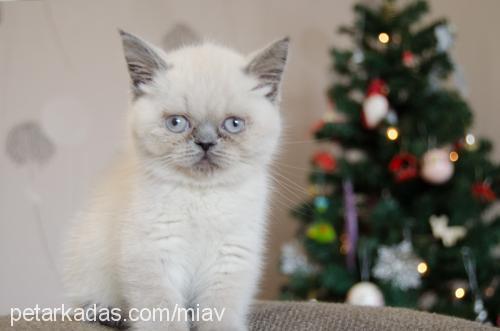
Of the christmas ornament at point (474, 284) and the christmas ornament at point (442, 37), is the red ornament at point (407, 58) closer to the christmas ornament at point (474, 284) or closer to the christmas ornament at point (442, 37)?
the christmas ornament at point (442, 37)

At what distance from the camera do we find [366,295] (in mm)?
1798

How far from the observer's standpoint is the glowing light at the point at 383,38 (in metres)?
1.99

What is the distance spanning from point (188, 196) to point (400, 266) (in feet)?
3.20

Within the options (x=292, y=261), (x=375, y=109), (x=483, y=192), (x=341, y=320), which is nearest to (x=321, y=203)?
(x=292, y=261)

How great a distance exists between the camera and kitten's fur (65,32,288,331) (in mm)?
1045

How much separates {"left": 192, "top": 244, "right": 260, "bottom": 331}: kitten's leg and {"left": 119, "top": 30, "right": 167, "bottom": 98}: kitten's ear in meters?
0.37

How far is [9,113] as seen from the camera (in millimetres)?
2393

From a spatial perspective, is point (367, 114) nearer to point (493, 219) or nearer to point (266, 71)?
point (493, 219)

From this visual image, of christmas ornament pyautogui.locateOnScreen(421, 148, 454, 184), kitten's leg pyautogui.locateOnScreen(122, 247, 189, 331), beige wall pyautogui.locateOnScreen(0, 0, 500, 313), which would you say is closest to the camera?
kitten's leg pyautogui.locateOnScreen(122, 247, 189, 331)

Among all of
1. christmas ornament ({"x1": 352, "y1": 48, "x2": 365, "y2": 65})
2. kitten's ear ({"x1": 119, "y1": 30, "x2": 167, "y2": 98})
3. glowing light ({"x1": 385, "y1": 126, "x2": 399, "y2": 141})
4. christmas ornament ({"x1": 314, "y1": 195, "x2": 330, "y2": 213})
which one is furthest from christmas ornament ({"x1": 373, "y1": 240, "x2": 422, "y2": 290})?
kitten's ear ({"x1": 119, "y1": 30, "x2": 167, "y2": 98})

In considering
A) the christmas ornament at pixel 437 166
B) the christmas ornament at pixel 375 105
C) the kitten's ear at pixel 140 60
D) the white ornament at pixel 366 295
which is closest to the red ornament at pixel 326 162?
the christmas ornament at pixel 375 105

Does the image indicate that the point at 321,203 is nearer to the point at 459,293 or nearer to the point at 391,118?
the point at 391,118

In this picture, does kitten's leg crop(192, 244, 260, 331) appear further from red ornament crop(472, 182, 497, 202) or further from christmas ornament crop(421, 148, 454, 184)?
red ornament crop(472, 182, 497, 202)

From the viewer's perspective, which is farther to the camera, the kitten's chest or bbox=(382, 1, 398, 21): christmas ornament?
bbox=(382, 1, 398, 21): christmas ornament
